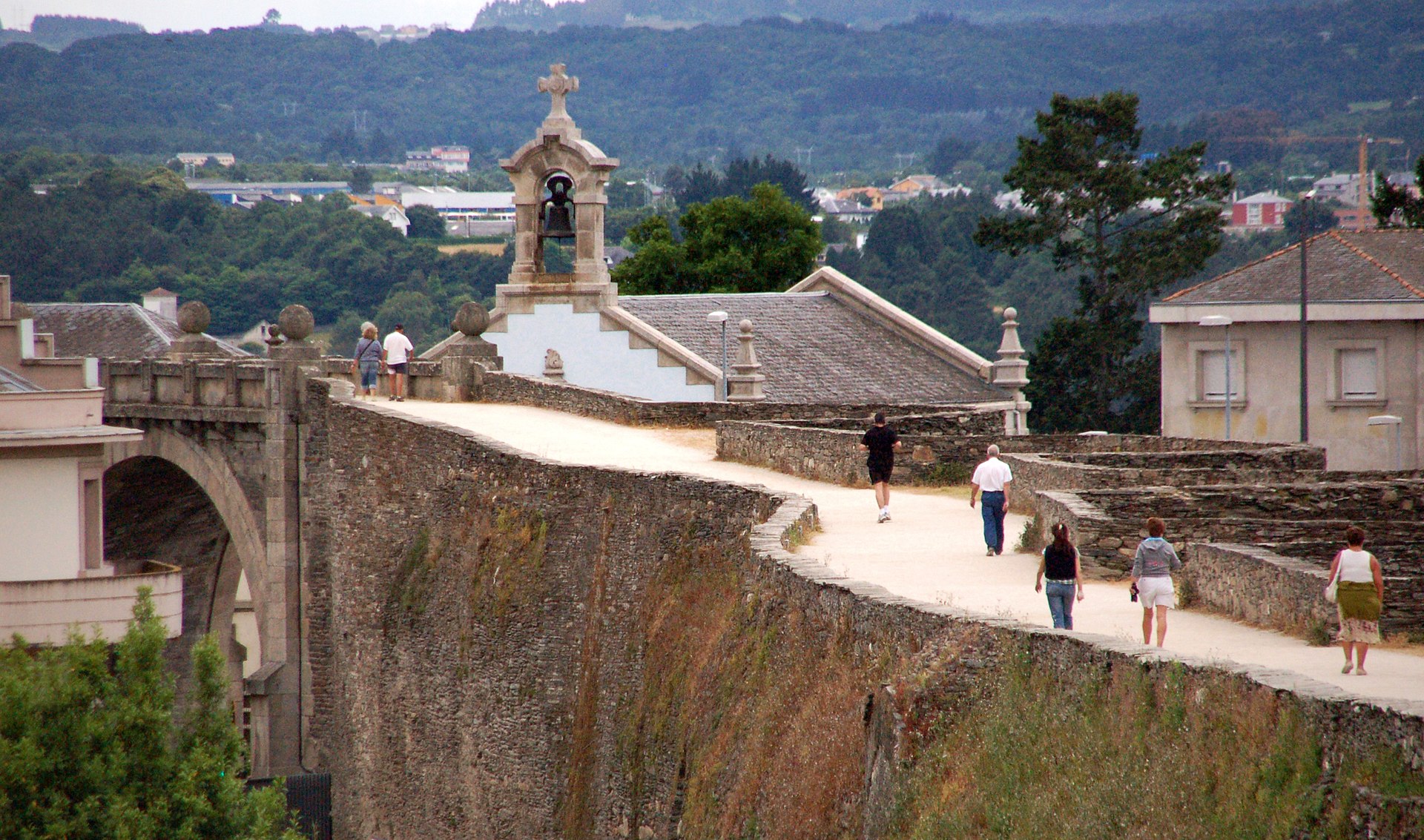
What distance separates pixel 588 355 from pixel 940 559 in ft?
80.1

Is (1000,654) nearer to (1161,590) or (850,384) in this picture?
(1161,590)

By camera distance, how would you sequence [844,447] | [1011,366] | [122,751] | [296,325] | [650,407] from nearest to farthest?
[122,751] → [844,447] → [650,407] → [296,325] → [1011,366]

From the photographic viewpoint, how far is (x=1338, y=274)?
35.5 m

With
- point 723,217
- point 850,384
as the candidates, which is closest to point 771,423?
point 850,384

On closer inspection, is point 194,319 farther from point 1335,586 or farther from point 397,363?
point 1335,586

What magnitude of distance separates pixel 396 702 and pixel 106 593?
12.1 ft

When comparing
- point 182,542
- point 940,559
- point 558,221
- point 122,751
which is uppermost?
point 558,221

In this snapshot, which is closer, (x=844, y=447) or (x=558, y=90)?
(x=844, y=447)

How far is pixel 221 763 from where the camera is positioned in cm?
1750

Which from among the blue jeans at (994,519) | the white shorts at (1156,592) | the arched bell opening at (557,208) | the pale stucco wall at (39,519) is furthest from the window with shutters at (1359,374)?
the white shorts at (1156,592)

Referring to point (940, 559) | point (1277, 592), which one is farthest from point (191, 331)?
point (1277, 592)

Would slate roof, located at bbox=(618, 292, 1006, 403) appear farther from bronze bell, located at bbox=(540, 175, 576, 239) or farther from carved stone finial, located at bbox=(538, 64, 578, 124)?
carved stone finial, located at bbox=(538, 64, 578, 124)

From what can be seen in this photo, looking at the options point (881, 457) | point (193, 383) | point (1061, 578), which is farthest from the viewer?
point (193, 383)

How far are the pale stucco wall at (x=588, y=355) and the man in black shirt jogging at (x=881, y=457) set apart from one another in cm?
1972
